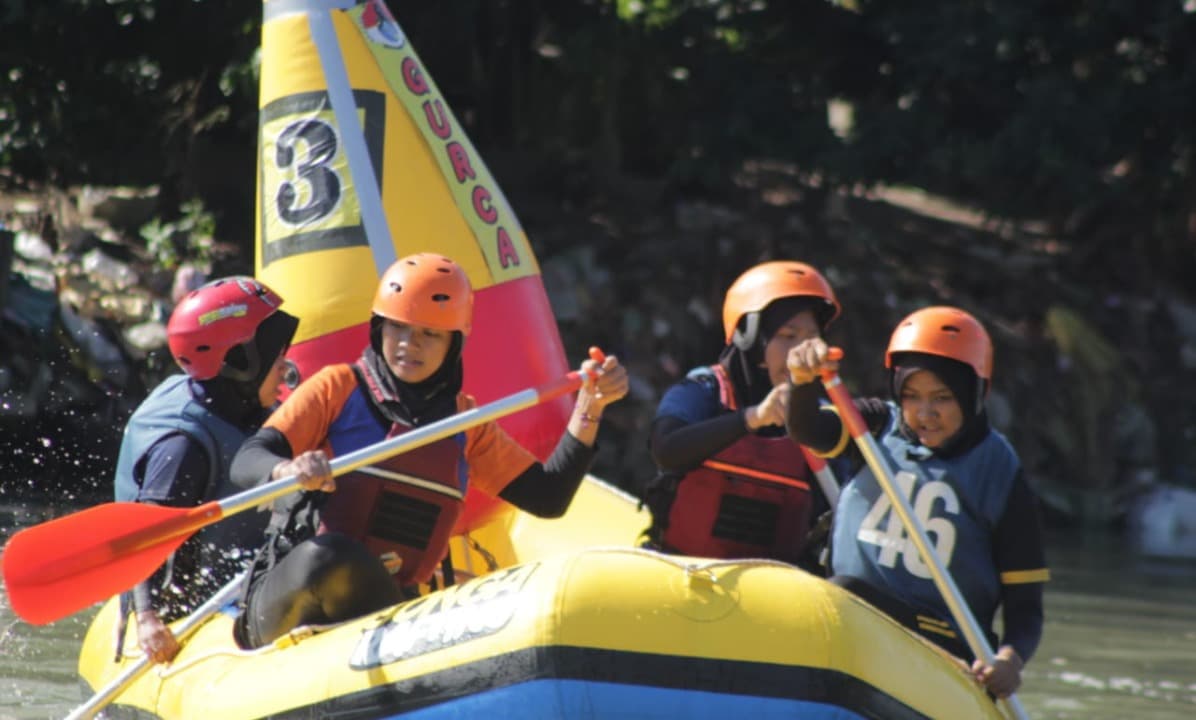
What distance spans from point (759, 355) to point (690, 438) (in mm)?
328

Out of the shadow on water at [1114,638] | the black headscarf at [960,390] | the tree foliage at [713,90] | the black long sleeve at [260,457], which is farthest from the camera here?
the tree foliage at [713,90]

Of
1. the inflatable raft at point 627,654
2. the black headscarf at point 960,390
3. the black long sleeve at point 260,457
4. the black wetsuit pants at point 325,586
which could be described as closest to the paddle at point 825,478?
the black headscarf at point 960,390

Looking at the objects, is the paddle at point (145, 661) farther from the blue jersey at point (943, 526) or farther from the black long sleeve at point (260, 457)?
the blue jersey at point (943, 526)

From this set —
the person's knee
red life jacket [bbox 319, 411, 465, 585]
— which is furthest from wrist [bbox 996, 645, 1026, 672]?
the person's knee

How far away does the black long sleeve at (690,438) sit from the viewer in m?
4.51

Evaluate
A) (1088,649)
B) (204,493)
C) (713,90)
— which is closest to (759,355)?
(204,493)

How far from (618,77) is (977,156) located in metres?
2.30

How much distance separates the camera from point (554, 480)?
4496mm

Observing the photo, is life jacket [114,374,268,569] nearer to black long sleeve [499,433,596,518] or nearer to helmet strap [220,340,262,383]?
helmet strap [220,340,262,383]

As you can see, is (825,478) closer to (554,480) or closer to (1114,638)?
(554,480)

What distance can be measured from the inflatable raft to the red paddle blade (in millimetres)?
536

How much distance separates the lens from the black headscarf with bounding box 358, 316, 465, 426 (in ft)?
14.2

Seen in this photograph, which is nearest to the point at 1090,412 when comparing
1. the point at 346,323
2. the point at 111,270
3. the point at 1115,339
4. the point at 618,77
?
the point at 1115,339

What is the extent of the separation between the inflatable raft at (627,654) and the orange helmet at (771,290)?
1.14 meters
